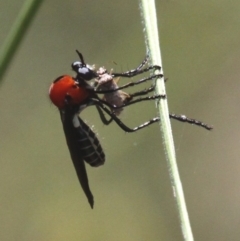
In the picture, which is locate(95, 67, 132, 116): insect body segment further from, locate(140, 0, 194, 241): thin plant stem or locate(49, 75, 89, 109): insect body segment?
locate(140, 0, 194, 241): thin plant stem

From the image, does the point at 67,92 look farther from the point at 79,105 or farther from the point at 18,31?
the point at 18,31

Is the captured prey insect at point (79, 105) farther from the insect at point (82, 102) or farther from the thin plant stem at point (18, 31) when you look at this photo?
the thin plant stem at point (18, 31)

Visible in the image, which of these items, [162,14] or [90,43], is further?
[90,43]

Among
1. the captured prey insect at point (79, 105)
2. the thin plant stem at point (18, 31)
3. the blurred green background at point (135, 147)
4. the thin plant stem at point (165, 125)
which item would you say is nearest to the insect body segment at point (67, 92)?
the captured prey insect at point (79, 105)

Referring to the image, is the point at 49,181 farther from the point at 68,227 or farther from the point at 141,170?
the point at 141,170

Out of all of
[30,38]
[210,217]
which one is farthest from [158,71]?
[30,38]

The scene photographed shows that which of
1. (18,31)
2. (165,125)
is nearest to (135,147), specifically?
(18,31)
